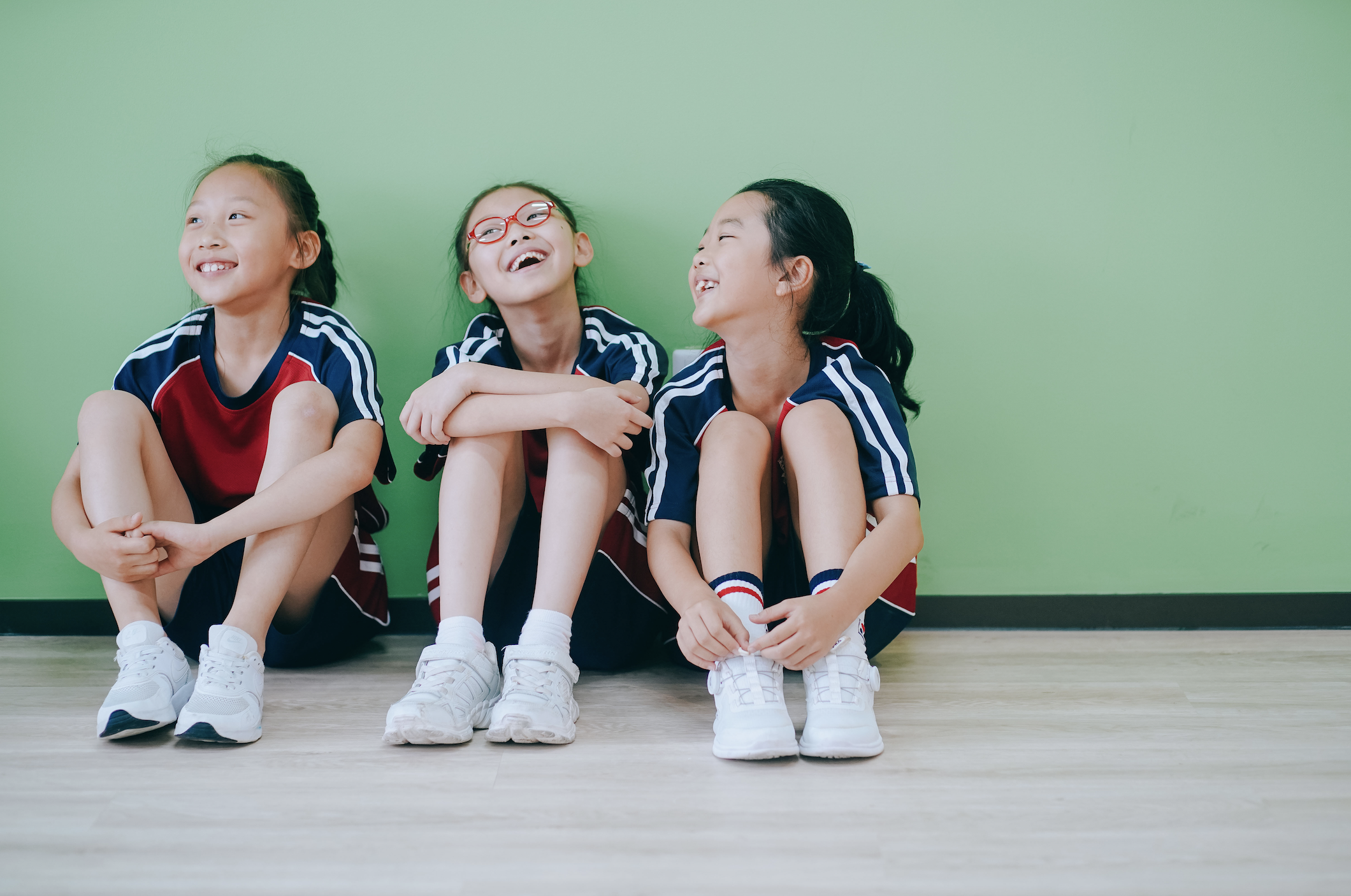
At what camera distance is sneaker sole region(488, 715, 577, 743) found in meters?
0.90

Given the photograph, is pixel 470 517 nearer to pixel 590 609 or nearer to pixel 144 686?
pixel 590 609

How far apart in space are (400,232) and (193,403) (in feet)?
1.26

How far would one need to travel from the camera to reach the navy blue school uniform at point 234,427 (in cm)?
112

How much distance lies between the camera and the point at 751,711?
0.87 metres

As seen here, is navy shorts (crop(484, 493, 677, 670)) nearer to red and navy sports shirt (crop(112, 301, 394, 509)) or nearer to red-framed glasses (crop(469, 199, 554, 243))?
red and navy sports shirt (crop(112, 301, 394, 509))

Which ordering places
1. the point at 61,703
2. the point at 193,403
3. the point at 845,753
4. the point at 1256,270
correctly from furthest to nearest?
the point at 1256,270
the point at 193,403
the point at 61,703
the point at 845,753

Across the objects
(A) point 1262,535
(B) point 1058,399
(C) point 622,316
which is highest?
(C) point 622,316

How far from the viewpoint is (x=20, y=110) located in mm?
1307

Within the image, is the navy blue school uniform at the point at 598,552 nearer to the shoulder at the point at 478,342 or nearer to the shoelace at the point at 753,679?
the shoulder at the point at 478,342

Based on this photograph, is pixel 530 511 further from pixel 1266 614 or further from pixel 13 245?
pixel 1266 614

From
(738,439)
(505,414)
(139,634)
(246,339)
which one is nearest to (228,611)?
A: (139,634)

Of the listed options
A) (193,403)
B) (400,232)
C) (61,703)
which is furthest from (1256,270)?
(61,703)

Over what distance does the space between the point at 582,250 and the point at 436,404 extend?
32cm

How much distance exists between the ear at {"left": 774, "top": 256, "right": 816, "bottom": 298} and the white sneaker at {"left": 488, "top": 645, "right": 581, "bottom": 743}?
511 millimetres
